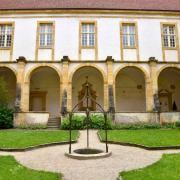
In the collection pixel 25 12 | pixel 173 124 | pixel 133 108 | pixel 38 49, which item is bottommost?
pixel 173 124

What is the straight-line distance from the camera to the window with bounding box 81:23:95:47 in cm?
2125

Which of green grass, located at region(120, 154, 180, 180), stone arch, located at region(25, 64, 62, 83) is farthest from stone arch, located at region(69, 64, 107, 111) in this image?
green grass, located at region(120, 154, 180, 180)

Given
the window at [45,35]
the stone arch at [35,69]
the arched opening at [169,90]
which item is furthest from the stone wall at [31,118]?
the arched opening at [169,90]

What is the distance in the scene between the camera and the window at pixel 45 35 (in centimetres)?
2122

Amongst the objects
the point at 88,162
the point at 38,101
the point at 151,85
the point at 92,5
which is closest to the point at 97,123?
the point at 151,85

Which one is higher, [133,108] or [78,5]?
[78,5]

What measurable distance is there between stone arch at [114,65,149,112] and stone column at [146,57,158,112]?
316cm

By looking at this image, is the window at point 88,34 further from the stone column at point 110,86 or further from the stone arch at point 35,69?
the stone arch at point 35,69

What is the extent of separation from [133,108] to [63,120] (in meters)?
8.59

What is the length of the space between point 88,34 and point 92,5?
3.41 m

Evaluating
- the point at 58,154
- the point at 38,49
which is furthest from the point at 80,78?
the point at 58,154

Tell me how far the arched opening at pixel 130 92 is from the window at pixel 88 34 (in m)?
4.40

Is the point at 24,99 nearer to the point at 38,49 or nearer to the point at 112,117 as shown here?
the point at 38,49

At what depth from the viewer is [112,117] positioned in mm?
17859
